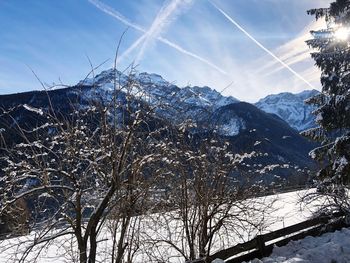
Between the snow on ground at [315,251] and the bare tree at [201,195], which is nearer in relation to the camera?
the snow on ground at [315,251]

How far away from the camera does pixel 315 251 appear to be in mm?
7434

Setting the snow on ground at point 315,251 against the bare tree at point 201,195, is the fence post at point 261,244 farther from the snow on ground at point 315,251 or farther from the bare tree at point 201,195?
the bare tree at point 201,195

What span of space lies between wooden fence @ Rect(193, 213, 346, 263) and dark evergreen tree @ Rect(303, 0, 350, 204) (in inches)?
123

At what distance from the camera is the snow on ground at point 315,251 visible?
703 cm

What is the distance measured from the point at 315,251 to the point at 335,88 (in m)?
8.98

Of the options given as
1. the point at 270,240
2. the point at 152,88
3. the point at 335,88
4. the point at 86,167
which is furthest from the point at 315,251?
the point at 335,88

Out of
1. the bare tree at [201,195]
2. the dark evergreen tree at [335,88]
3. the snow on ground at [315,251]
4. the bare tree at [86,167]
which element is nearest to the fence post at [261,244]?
the snow on ground at [315,251]

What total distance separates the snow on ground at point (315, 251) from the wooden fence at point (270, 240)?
0.14 m

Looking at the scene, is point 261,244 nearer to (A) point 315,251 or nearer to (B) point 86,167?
(A) point 315,251

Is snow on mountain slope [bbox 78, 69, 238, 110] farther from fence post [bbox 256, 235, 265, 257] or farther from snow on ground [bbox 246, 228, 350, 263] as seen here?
snow on ground [bbox 246, 228, 350, 263]

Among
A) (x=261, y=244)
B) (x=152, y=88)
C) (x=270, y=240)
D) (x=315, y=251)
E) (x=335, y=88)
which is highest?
(x=335, y=88)

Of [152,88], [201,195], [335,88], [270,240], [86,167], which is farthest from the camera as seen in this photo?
[335,88]

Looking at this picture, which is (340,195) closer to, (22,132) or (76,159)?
(76,159)

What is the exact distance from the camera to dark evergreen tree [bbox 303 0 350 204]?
13281mm
